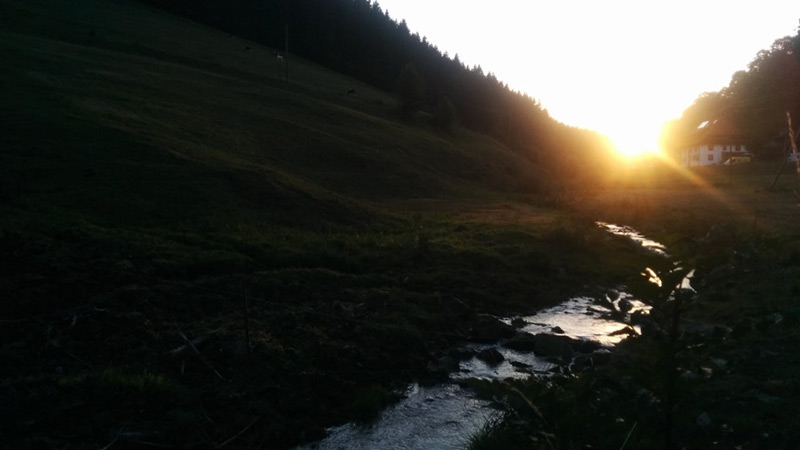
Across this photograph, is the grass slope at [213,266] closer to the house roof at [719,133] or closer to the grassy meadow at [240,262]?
the grassy meadow at [240,262]

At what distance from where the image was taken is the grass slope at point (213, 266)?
33.6 feet

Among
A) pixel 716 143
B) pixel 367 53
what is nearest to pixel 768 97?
pixel 716 143

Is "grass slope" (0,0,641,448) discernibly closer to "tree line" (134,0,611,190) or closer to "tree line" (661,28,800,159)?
"tree line" (661,28,800,159)

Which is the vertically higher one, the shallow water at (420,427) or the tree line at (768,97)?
the tree line at (768,97)

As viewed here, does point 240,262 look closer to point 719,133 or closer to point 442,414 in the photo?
point 442,414

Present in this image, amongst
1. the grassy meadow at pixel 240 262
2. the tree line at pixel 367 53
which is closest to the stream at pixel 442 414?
the grassy meadow at pixel 240 262

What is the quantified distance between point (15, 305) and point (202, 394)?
537 cm

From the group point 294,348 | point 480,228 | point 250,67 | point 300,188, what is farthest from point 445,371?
point 250,67

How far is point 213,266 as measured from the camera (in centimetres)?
1838

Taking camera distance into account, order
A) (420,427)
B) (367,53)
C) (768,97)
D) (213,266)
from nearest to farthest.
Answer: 1. (420,427)
2. (213,266)
3. (768,97)
4. (367,53)

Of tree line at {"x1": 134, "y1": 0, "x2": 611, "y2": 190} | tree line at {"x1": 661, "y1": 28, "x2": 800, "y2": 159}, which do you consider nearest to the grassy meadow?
tree line at {"x1": 661, "y1": 28, "x2": 800, "y2": 159}

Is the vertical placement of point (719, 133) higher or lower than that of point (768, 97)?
lower

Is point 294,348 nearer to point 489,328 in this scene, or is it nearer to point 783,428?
point 489,328

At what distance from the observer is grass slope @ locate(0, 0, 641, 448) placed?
1023 centimetres
